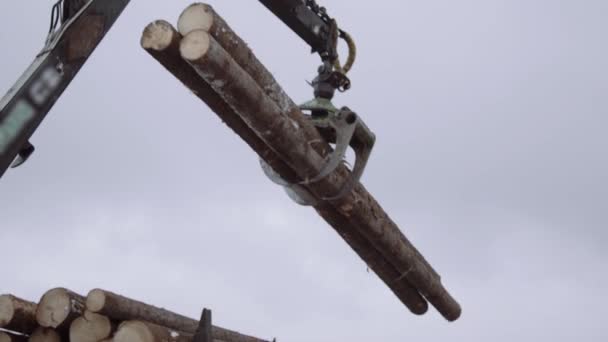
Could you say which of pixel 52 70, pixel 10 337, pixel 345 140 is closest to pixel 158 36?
pixel 52 70

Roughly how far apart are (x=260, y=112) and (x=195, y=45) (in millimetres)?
536

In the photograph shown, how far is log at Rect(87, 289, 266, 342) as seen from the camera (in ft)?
15.0

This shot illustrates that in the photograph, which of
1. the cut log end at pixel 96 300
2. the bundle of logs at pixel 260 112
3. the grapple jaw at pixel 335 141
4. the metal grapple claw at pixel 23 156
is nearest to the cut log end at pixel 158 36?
the bundle of logs at pixel 260 112

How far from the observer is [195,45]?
12.9 feet

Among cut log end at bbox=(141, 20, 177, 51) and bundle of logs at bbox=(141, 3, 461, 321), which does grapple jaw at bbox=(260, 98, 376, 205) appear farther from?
cut log end at bbox=(141, 20, 177, 51)

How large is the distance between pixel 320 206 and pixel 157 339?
1472 millimetres

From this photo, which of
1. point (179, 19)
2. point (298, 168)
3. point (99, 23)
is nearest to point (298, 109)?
point (298, 168)

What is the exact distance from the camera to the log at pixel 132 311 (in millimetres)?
4574

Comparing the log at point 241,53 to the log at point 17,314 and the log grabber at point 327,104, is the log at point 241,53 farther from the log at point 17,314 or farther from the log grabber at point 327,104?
the log at point 17,314

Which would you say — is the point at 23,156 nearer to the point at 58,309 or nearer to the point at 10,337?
the point at 58,309

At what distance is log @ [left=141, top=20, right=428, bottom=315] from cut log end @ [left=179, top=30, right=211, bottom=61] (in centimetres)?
15

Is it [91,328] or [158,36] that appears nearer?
[158,36]

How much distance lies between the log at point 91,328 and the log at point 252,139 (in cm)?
132

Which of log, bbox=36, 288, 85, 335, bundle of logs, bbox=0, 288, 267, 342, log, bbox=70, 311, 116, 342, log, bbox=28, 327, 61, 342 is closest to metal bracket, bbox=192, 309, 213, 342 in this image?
bundle of logs, bbox=0, 288, 267, 342
